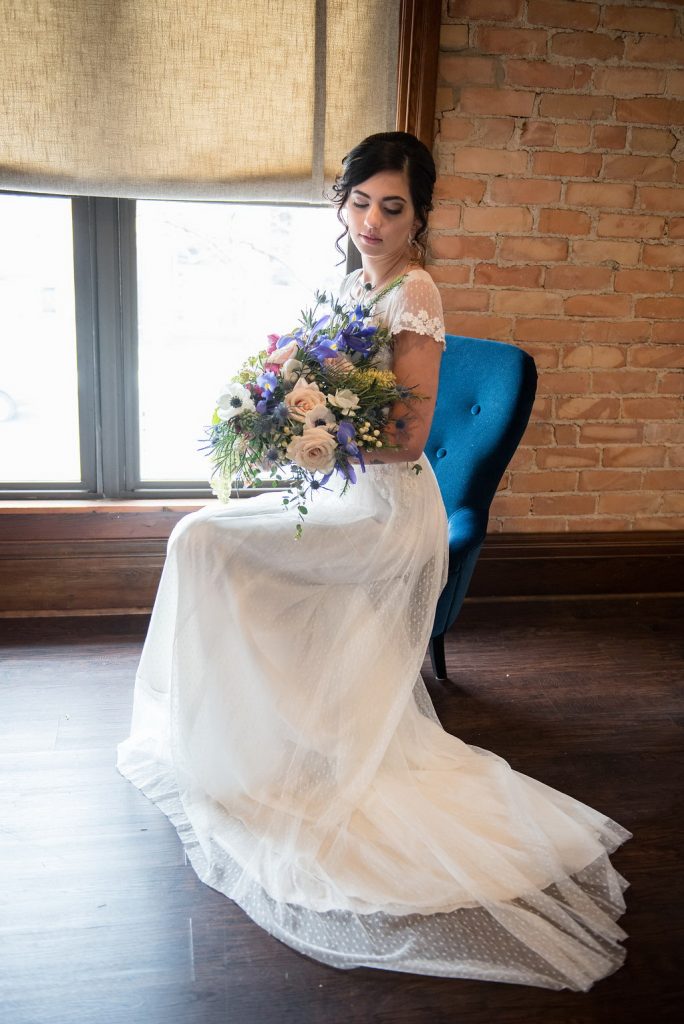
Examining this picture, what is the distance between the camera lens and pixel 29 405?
3.17m

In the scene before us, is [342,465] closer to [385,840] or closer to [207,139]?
[385,840]

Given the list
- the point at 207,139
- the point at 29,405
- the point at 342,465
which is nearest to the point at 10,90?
the point at 207,139

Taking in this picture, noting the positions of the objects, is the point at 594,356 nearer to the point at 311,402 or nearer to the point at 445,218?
the point at 445,218

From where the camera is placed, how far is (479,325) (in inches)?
123

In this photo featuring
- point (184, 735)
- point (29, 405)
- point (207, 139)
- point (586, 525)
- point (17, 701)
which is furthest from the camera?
point (586, 525)

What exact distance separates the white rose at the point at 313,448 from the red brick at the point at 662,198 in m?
1.93

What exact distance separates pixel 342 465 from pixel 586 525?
5.86 feet

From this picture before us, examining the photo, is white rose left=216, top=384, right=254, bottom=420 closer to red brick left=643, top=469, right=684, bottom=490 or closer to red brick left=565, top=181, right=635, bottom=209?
red brick left=565, top=181, right=635, bottom=209

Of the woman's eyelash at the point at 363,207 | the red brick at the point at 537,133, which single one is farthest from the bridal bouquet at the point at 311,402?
the red brick at the point at 537,133

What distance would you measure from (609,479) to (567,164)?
3.88 ft

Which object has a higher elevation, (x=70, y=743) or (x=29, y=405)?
(x=29, y=405)

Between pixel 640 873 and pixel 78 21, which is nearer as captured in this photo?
pixel 640 873

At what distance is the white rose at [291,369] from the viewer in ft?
6.38

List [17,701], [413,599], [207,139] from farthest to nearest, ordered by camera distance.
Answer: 1. [207,139]
2. [17,701]
3. [413,599]
